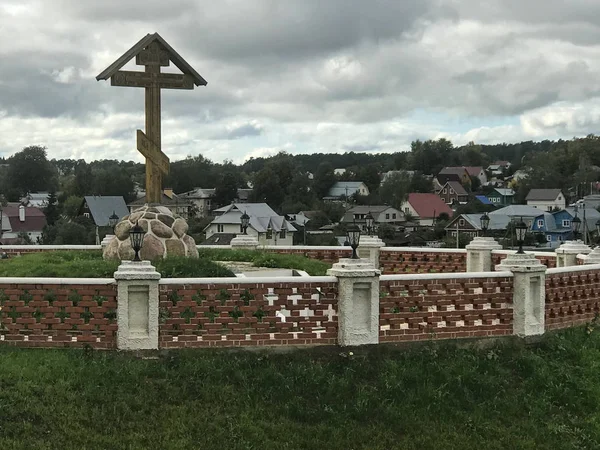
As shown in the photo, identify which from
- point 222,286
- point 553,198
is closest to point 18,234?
point 553,198

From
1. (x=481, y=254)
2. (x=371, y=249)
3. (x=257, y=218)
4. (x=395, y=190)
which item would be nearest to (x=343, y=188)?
(x=395, y=190)

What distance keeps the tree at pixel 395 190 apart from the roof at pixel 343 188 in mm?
3463

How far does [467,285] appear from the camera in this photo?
10453mm

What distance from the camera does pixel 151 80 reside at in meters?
13.8

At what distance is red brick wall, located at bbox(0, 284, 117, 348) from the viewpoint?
9.34 metres

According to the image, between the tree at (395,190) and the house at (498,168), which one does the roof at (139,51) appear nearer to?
the tree at (395,190)

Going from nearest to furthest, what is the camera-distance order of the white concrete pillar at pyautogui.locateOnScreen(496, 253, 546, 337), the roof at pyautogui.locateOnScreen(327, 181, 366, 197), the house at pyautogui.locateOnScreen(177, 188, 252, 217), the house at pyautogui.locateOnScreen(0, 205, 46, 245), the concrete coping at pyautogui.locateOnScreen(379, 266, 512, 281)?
the concrete coping at pyautogui.locateOnScreen(379, 266, 512, 281), the white concrete pillar at pyautogui.locateOnScreen(496, 253, 546, 337), the house at pyautogui.locateOnScreen(0, 205, 46, 245), the house at pyautogui.locateOnScreen(177, 188, 252, 217), the roof at pyautogui.locateOnScreen(327, 181, 366, 197)

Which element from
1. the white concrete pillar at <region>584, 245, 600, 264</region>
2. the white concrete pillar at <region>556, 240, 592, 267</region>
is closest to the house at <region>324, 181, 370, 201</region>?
the white concrete pillar at <region>556, 240, 592, 267</region>

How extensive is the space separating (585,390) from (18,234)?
197 ft

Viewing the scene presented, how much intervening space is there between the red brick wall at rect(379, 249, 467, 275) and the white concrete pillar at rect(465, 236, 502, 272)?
44cm

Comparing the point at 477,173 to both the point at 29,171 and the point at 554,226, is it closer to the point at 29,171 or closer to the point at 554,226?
the point at 554,226

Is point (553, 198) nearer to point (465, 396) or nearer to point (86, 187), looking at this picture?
point (86, 187)

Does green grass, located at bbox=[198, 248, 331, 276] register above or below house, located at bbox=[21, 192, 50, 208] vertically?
below

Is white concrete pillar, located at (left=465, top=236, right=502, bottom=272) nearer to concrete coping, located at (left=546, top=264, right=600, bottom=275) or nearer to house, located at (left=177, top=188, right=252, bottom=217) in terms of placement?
concrete coping, located at (left=546, top=264, right=600, bottom=275)
